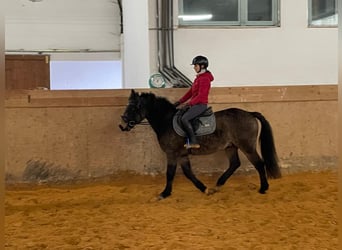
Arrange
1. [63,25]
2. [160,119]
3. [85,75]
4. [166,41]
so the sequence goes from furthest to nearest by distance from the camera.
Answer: [85,75] → [63,25] → [166,41] → [160,119]

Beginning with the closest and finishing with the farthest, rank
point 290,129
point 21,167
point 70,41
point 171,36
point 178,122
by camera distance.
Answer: point 178,122, point 21,167, point 290,129, point 171,36, point 70,41

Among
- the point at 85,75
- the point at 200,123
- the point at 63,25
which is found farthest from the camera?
the point at 85,75

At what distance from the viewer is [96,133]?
17.1ft

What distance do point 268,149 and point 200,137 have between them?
2.44ft

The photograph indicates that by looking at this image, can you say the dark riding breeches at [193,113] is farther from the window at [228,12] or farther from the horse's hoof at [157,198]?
the window at [228,12]

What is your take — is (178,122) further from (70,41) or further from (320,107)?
(70,41)

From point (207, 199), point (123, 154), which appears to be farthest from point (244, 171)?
point (123, 154)

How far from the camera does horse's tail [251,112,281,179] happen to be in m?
4.65

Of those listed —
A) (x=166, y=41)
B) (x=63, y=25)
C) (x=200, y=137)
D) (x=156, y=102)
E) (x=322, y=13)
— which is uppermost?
(x=63, y=25)

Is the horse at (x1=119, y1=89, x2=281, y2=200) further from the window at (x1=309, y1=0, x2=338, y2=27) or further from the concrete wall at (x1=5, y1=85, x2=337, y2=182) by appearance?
the window at (x1=309, y1=0, x2=338, y2=27)

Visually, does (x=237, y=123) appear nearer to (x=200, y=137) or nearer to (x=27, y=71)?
(x=200, y=137)

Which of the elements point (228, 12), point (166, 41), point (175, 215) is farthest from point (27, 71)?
point (175, 215)

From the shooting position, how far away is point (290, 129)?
215 inches

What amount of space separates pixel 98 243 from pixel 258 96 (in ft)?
9.54
